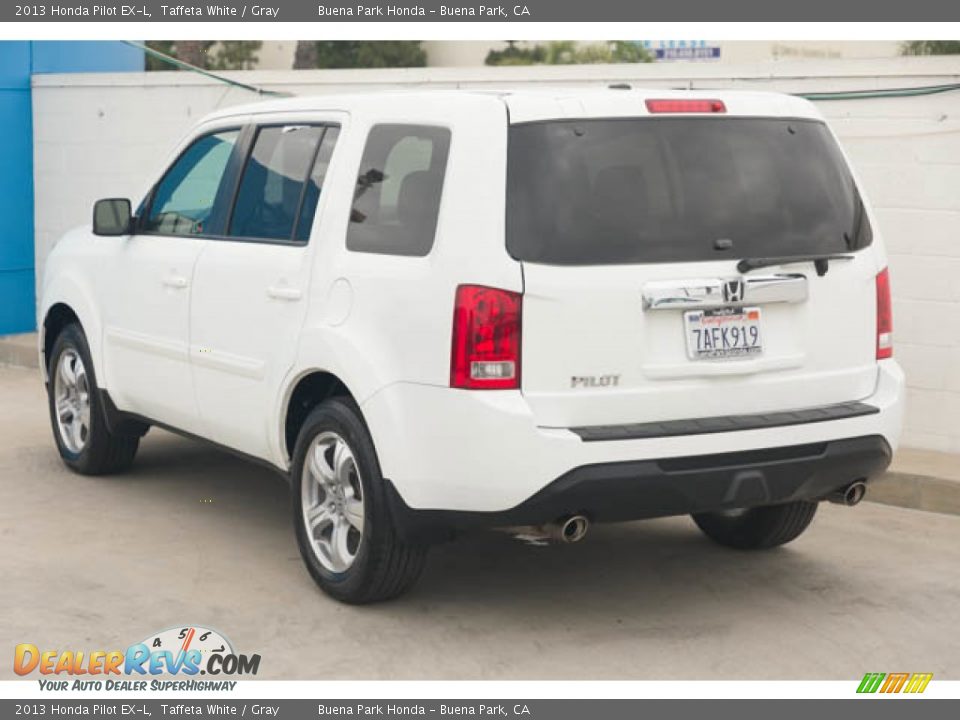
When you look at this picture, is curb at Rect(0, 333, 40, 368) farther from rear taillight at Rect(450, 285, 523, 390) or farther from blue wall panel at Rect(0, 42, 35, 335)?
rear taillight at Rect(450, 285, 523, 390)

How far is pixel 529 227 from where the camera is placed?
18.1ft

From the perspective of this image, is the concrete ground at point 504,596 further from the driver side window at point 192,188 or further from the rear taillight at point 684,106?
the rear taillight at point 684,106

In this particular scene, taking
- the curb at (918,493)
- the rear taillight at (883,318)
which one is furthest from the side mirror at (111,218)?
the curb at (918,493)

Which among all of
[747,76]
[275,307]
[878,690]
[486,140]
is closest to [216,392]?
[275,307]

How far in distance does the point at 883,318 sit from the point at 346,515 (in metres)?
2.19

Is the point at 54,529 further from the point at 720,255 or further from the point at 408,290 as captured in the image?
the point at 720,255

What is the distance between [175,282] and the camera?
7.32 m

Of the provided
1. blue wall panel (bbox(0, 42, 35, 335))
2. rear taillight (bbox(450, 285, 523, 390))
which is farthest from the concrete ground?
blue wall panel (bbox(0, 42, 35, 335))

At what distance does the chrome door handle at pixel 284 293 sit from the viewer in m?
6.36

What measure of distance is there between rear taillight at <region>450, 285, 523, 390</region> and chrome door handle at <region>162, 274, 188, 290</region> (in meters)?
2.20

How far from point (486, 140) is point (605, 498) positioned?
4.23ft

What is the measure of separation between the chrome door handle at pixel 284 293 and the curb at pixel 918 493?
3.32 m

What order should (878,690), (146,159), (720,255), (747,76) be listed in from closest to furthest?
(878,690) → (720,255) → (747,76) → (146,159)
